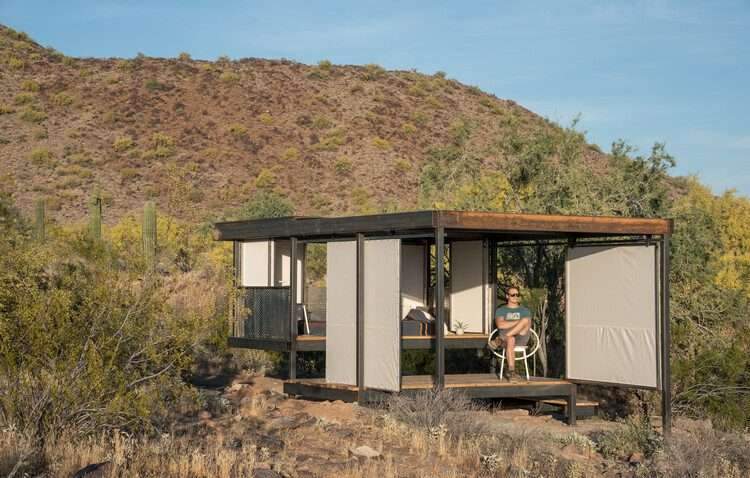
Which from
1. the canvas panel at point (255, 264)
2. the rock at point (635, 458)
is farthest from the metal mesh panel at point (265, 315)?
the rock at point (635, 458)

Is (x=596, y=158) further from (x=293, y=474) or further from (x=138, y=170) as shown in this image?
(x=293, y=474)

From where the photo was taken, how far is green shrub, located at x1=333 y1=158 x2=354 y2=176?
161 ft

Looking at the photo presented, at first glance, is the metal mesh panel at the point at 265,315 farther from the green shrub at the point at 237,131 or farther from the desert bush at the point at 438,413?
the green shrub at the point at 237,131

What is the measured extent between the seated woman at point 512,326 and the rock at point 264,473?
18.4 ft

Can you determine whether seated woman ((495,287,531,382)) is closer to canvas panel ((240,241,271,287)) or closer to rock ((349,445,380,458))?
rock ((349,445,380,458))

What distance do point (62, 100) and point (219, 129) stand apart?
7720 millimetres

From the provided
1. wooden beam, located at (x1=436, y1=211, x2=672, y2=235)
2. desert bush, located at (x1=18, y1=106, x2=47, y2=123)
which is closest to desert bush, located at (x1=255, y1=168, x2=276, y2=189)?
desert bush, located at (x1=18, y1=106, x2=47, y2=123)

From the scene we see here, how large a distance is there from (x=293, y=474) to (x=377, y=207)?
113ft

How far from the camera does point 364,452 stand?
10.5 metres

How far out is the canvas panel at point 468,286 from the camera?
1695 cm

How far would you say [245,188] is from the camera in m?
45.6

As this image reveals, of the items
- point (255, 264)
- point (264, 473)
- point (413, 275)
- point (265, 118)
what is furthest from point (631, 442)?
point (265, 118)

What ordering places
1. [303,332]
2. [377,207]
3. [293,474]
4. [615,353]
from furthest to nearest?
[377,207] < [303,332] < [615,353] < [293,474]

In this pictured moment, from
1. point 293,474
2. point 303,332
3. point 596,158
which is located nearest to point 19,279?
point 293,474
